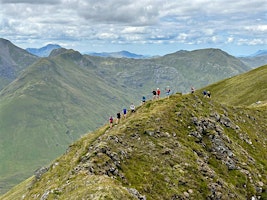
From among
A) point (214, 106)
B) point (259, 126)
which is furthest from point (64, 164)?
point (259, 126)

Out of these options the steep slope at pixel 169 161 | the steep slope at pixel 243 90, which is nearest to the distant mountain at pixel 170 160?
the steep slope at pixel 169 161

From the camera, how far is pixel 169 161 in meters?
48.1

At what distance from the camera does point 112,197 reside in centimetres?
3291

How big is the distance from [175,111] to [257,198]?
19.2m

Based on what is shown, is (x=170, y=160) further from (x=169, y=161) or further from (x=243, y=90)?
(x=243, y=90)

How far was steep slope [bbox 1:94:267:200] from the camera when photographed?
4072 cm

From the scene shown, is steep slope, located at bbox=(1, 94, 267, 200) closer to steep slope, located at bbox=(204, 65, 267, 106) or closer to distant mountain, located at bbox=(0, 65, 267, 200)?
distant mountain, located at bbox=(0, 65, 267, 200)

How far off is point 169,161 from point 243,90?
11424 centimetres

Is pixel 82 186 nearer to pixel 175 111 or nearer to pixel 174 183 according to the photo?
pixel 174 183

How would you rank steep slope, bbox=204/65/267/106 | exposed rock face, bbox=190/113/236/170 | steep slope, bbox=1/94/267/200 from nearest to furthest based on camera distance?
steep slope, bbox=1/94/267/200
exposed rock face, bbox=190/113/236/170
steep slope, bbox=204/65/267/106

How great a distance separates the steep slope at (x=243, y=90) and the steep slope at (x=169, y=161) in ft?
236

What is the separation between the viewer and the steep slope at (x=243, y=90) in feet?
449

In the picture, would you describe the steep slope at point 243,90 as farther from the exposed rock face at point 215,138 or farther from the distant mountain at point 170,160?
the exposed rock face at point 215,138

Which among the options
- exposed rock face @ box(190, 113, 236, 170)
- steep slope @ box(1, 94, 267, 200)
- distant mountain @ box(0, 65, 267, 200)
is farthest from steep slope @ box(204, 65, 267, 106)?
exposed rock face @ box(190, 113, 236, 170)
